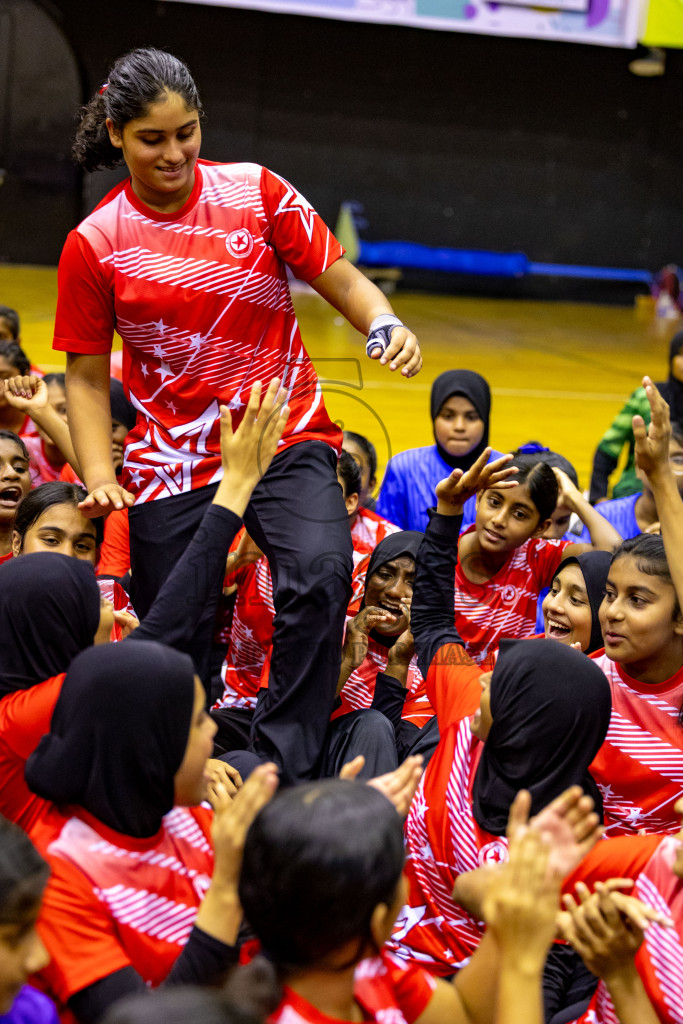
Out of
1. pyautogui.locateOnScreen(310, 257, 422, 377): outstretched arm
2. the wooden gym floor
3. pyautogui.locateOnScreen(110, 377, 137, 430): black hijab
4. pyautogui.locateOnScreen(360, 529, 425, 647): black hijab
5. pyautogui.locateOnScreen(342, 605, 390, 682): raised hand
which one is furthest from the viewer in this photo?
the wooden gym floor

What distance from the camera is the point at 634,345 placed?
1037 centimetres

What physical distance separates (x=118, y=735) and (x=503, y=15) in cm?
1039

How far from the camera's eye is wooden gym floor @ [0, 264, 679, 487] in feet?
22.3

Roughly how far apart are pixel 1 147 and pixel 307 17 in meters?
3.53

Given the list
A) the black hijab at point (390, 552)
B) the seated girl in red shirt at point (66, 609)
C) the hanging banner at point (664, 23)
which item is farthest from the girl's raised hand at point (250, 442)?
the hanging banner at point (664, 23)

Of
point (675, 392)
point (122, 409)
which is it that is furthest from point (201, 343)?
point (675, 392)

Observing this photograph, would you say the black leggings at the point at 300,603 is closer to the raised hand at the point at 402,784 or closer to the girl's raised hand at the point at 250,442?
the girl's raised hand at the point at 250,442

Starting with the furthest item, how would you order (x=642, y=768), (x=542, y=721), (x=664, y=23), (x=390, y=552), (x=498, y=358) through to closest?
(x=664, y=23) < (x=498, y=358) < (x=390, y=552) < (x=642, y=768) < (x=542, y=721)

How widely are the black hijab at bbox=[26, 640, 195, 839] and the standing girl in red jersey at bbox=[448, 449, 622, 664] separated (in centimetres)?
151

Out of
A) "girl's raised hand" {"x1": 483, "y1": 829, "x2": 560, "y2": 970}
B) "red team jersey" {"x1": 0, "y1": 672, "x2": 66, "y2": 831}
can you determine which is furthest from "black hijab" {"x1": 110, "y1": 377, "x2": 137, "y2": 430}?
"girl's raised hand" {"x1": 483, "y1": 829, "x2": 560, "y2": 970}

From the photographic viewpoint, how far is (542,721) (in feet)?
5.50

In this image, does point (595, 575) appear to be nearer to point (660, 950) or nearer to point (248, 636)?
point (248, 636)

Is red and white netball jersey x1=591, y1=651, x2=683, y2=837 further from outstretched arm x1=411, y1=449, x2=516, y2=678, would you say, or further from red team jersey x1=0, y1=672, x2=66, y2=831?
red team jersey x1=0, y1=672, x2=66, y2=831

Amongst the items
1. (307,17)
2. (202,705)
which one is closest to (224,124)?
(307,17)
